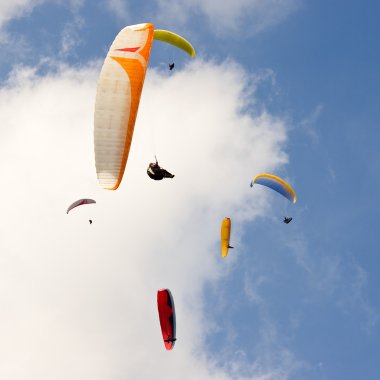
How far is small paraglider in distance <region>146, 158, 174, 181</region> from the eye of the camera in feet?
160

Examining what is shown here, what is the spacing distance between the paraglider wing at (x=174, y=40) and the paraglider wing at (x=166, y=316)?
1893 cm

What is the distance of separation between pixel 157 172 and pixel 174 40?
10593 mm

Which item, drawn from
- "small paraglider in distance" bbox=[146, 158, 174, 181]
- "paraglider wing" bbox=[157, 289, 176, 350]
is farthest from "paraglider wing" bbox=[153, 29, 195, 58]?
"paraglider wing" bbox=[157, 289, 176, 350]

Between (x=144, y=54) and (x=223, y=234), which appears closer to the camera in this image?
(x=144, y=54)

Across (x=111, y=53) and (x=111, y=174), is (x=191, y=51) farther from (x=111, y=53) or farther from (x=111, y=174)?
(x=111, y=174)

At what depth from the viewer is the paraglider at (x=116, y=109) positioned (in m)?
43.0

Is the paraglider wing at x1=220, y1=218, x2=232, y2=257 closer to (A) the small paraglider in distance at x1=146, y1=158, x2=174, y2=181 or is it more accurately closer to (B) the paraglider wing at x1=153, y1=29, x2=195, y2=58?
(A) the small paraglider in distance at x1=146, y1=158, x2=174, y2=181

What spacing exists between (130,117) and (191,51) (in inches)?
431

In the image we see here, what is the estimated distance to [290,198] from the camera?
59.6m

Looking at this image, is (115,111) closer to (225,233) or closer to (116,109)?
(116,109)

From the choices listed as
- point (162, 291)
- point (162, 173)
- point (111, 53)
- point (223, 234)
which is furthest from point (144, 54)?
point (223, 234)

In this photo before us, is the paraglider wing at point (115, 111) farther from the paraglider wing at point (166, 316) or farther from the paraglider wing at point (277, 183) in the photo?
the paraglider wing at point (277, 183)

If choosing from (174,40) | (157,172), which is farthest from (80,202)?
(174,40)

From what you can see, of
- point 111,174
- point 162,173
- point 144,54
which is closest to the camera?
point 111,174
